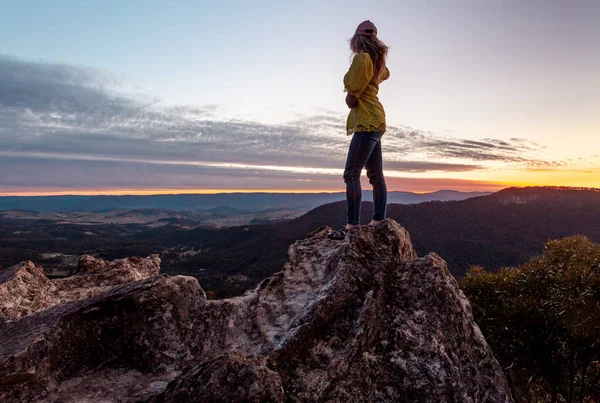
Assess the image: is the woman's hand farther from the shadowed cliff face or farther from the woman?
the shadowed cliff face

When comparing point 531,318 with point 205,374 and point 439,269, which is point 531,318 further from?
point 205,374

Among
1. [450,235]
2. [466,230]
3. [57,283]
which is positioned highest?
[57,283]

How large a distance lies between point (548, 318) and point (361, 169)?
8677 millimetres

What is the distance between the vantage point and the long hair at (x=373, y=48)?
9.26m

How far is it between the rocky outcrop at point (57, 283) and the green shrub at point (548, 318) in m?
12.9

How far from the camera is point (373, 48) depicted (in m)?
9.30

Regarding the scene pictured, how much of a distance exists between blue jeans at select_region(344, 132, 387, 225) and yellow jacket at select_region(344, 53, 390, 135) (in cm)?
24

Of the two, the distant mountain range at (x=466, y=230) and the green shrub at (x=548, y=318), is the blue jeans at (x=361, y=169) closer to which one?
the green shrub at (x=548, y=318)

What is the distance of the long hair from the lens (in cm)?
926

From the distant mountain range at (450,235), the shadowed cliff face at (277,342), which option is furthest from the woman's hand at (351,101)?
the distant mountain range at (450,235)

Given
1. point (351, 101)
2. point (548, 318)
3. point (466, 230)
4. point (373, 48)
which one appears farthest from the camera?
point (466, 230)

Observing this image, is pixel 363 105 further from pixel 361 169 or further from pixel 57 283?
pixel 57 283

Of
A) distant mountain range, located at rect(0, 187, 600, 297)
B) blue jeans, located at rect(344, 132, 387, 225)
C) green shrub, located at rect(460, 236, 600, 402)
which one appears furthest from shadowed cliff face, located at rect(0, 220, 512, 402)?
distant mountain range, located at rect(0, 187, 600, 297)

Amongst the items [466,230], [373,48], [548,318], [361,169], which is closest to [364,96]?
[373,48]
